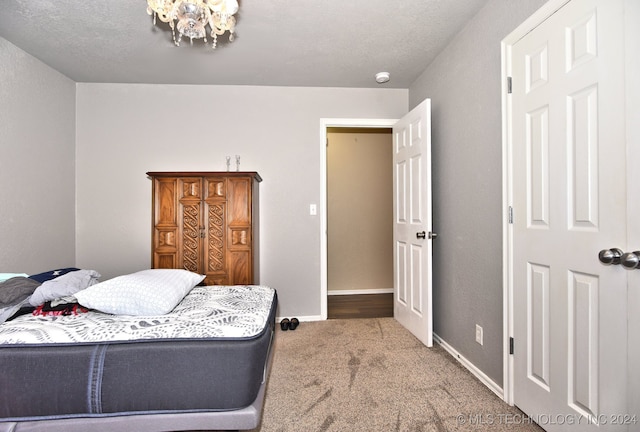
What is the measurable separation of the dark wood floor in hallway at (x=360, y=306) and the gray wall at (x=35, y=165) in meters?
2.82

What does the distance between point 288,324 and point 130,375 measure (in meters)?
2.02

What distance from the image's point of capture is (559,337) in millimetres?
1479

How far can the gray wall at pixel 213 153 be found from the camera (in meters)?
3.24

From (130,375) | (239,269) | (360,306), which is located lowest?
(360,306)

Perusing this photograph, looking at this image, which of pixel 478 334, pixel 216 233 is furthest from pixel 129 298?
pixel 478 334

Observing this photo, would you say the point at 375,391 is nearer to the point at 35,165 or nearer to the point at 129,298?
the point at 129,298

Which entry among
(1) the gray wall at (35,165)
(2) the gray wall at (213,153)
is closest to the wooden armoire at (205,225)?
(2) the gray wall at (213,153)

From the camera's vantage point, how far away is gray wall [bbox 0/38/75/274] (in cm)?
246

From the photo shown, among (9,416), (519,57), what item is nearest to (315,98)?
(519,57)

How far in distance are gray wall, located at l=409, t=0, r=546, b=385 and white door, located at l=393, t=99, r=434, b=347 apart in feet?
0.55

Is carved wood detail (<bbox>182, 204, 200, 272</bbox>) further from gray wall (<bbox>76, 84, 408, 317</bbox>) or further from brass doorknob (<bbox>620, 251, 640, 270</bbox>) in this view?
brass doorknob (<bbox>620, 251, 640, 270</bbox>)

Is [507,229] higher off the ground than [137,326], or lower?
higher

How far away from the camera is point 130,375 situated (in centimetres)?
117

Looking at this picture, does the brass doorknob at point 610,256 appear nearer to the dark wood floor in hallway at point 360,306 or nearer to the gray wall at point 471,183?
the gray wall at point 471,183
